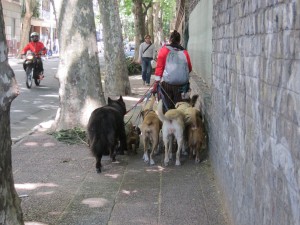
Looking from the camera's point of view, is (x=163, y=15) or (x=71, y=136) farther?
(x=163, y=15)

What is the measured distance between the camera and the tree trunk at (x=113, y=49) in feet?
54.4

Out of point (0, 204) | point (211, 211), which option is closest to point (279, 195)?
point (0, 204)

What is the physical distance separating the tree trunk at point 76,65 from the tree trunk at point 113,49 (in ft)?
20.3

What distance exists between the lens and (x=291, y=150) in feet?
9.49

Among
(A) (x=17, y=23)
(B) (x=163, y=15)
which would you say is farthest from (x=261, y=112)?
(B) (x=163, y=15)

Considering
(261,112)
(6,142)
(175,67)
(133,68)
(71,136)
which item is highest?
(175,67)

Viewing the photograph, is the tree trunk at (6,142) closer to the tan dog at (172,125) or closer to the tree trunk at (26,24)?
the tan dog at (172,125)

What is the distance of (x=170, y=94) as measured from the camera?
9695 mm

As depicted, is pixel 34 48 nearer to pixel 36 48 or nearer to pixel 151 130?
pixel 36 48

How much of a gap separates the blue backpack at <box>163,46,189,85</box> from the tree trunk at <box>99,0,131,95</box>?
300 inches

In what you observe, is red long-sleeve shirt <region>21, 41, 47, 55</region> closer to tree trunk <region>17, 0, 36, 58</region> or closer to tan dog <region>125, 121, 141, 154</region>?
tan dog <region>125, 121, 141, 154</region>

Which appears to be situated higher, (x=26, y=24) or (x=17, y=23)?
(x=17, y=23)

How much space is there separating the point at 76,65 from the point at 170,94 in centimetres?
196

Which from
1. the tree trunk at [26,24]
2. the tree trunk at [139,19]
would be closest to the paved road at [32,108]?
the tree trunk at [139,19]
